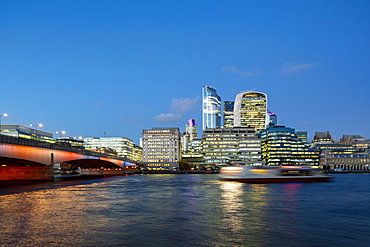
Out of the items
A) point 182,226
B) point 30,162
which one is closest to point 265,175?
point 30,162

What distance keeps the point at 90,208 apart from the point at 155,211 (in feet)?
20.1

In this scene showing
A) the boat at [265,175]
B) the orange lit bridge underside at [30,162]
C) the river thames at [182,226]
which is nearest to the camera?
the river thames at [182,226]

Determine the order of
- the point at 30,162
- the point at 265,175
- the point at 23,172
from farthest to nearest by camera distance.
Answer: the point at 265,175 → the point at 23,172 → the point at 30,162

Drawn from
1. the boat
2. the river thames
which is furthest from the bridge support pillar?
the river thames

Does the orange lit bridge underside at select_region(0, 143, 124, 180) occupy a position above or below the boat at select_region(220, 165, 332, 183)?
above

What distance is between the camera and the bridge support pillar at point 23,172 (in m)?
85.9

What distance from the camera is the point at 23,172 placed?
8606 cm

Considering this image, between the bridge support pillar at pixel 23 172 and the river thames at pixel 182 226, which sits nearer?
the river thames at pixel 182 226

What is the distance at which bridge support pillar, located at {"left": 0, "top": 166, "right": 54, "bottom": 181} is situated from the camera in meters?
85.9

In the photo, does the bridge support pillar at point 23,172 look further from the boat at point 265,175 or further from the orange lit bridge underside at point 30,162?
the boat at point 265,175

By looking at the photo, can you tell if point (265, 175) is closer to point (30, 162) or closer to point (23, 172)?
point (30, 162)

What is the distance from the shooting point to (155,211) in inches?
1264

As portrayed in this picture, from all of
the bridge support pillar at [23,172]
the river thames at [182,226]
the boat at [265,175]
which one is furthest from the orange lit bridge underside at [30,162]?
the boat at [265,175]

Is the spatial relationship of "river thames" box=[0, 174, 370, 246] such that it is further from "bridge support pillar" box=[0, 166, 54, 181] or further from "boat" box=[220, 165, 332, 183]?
"boat" box=[220, 165, 332, 183]
